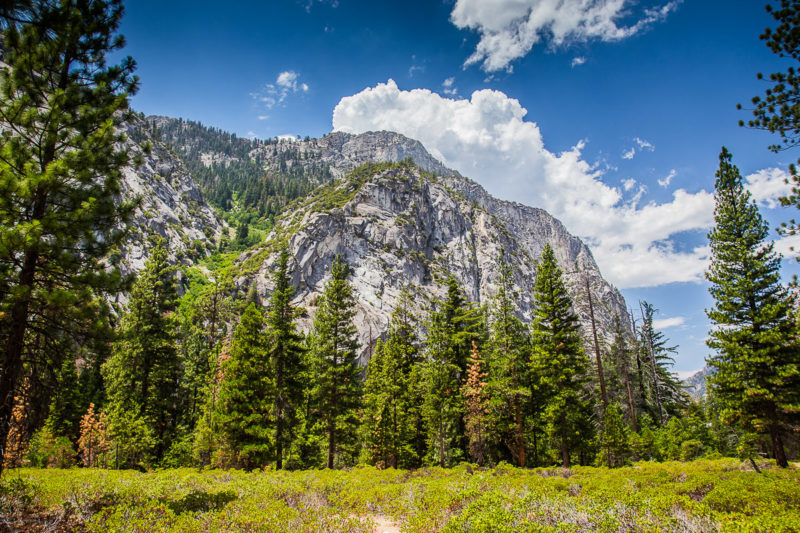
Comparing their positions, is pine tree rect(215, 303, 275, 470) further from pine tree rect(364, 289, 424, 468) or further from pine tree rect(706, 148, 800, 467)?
pine tree rect(706, 148, 800, 467)

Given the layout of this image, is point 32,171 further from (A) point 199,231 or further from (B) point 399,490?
(A) point 199,231

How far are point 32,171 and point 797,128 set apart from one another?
17384 mm

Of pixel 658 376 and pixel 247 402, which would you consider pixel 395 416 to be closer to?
pixel 247 402

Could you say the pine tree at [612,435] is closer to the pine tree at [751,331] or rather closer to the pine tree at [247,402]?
the pine tree at [751,331]

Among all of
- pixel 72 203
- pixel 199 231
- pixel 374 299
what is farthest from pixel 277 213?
pixel 72 203

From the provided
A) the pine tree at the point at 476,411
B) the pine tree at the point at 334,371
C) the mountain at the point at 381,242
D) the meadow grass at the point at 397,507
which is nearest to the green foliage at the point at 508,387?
the pine tree at the point at 476,411

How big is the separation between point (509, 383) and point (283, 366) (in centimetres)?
1472

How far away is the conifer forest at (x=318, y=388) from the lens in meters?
7.62

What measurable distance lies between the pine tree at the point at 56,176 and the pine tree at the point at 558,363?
21.4 m

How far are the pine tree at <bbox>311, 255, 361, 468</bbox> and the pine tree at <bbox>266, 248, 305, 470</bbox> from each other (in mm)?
1386

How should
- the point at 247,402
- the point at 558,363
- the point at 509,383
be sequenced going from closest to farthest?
the point at 247,402
the point at 558,363
the point at 509,383

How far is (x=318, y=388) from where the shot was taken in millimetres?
23062

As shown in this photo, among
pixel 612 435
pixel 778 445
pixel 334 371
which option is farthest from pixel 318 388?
pixel 778 445

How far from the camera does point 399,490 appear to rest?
1153 centimetres
